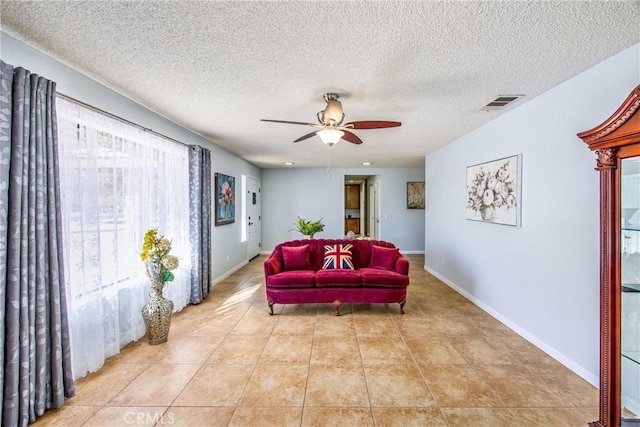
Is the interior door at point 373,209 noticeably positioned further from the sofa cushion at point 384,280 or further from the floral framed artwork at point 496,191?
the sofa cushion at point 384,280

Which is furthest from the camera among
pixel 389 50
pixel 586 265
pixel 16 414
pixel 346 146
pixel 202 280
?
pixel 346 146

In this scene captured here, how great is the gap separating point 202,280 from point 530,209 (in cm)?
414

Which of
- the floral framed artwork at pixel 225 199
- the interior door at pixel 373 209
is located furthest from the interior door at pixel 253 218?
the interior door at pixel 373 209

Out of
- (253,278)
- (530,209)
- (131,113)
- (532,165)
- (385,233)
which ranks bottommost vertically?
(253,278)

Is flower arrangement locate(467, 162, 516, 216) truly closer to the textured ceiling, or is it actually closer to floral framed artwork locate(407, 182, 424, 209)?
the textured ceiling

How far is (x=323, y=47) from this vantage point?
6.15 ft

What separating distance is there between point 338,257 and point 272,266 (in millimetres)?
922

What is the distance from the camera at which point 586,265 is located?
2.24 meters

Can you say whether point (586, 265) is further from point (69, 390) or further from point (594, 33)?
point (69, 390)

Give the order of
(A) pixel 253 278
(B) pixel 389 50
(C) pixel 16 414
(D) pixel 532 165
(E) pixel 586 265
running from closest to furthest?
(C) pixel 16 414
(B) pixel 389 50
(E) pixel 586 265
(D) pixel 532 165
(A) pixel 253 278

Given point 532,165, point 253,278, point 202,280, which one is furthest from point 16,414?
point 532,165

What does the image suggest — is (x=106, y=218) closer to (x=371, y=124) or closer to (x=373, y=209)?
(x=371, y=124)

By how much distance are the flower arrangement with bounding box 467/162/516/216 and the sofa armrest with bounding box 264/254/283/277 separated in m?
2.80

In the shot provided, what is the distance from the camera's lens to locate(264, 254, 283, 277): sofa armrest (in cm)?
365
